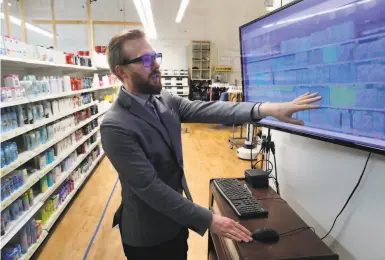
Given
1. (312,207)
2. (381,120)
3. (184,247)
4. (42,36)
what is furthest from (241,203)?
(42,36)

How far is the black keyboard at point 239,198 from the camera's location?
1.56 metres

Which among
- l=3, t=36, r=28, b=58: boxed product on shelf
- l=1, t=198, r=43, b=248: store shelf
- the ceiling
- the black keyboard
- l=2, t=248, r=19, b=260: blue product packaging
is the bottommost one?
l=2, t=248, r=19, b=260: blue product packaging

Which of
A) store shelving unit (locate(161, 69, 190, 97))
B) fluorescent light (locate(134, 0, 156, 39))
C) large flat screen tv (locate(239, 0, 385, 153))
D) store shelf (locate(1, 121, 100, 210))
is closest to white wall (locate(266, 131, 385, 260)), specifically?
large flat screen tv (locate(239, 0, 385, 153))

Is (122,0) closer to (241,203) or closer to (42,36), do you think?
(42,36)

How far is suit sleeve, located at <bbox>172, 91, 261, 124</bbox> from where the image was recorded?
1.39 m

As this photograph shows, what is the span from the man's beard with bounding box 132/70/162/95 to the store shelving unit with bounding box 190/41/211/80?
9.96 meters

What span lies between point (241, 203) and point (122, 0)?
30.6 feet

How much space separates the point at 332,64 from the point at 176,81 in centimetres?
962

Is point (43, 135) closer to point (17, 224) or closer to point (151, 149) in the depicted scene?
point (17, 224)

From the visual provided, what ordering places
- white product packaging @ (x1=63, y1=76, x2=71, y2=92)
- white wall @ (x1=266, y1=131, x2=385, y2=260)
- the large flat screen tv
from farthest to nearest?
1. white product packaging @ (x1=63, y1=76, x2=71, y2=92)
2. white wall @ (x1=266, y1=131, x2=385, y2=260)
3. the large flat screen tv

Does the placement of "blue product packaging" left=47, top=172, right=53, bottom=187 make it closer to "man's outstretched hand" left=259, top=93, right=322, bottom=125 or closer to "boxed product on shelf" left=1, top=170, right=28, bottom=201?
"boxed product on shelf" left=1, top=170, right=28, bottom=201

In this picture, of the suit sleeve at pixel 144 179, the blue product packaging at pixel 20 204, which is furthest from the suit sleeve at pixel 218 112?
the blue product packaging at pixel 20 204

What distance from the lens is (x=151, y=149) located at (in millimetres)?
1194

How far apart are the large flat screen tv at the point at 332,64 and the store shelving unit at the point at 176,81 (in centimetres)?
887
